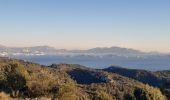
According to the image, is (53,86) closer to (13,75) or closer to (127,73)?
(13,75)

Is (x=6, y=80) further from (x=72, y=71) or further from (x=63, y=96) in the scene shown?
(x=72, y=71)

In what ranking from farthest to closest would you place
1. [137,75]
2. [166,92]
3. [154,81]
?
[137,75]
[154,81]
[166,92]

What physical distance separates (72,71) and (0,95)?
154m

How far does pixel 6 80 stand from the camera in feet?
95.3

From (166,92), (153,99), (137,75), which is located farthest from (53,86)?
(137,75)

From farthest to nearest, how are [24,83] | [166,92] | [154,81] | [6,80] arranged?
[154,81] → [166,92] → [6,80] → [24,83]

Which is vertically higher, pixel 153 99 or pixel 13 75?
pixel 13 75

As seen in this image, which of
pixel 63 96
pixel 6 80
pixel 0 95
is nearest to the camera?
pixel 0 95

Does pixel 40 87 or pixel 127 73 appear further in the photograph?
pixel 127 73

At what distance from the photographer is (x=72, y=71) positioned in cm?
17100

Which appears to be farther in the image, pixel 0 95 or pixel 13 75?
pixel 13 75

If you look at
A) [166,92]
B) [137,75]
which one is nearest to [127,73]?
[137,75]

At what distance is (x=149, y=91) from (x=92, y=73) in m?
133

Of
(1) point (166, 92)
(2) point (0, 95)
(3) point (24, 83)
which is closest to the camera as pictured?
(2) point (0, 95)
